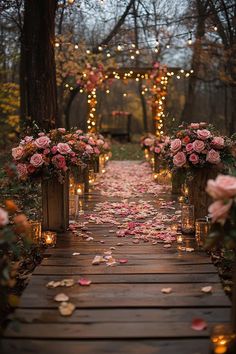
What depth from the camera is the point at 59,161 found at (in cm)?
460

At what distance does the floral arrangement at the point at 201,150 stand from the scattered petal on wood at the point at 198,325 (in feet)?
7.28

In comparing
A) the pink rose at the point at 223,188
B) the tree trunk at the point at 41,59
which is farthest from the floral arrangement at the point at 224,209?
the tree trunk at the point at 41,59

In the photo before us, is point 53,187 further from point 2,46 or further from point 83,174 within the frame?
point 2,46

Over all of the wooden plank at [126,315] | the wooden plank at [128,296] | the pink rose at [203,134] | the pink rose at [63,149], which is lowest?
the wooden plank at [126,315]

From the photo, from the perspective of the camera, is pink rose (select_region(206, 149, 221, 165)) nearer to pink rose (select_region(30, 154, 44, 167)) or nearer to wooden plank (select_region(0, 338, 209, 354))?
pink rose (select_region(30, 154, 44, 167))

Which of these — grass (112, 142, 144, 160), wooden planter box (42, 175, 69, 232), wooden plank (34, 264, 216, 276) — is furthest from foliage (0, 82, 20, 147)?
wooden plank (34, 264, 216, 276)

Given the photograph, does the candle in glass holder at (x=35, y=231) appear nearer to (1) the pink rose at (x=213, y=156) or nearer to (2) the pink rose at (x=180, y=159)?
(2) the pink rose at (x=180, y=159)

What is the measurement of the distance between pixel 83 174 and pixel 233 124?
9.34 m

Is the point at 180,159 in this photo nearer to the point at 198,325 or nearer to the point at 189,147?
the point at 189,147

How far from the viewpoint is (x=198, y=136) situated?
4770 millimetres

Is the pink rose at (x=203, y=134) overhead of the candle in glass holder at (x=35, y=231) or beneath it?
overhead

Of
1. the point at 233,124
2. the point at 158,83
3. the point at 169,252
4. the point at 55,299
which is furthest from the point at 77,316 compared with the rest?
the point at 233,124

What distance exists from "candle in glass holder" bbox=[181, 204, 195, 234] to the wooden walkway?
0.71m

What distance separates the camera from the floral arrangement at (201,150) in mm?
4617
